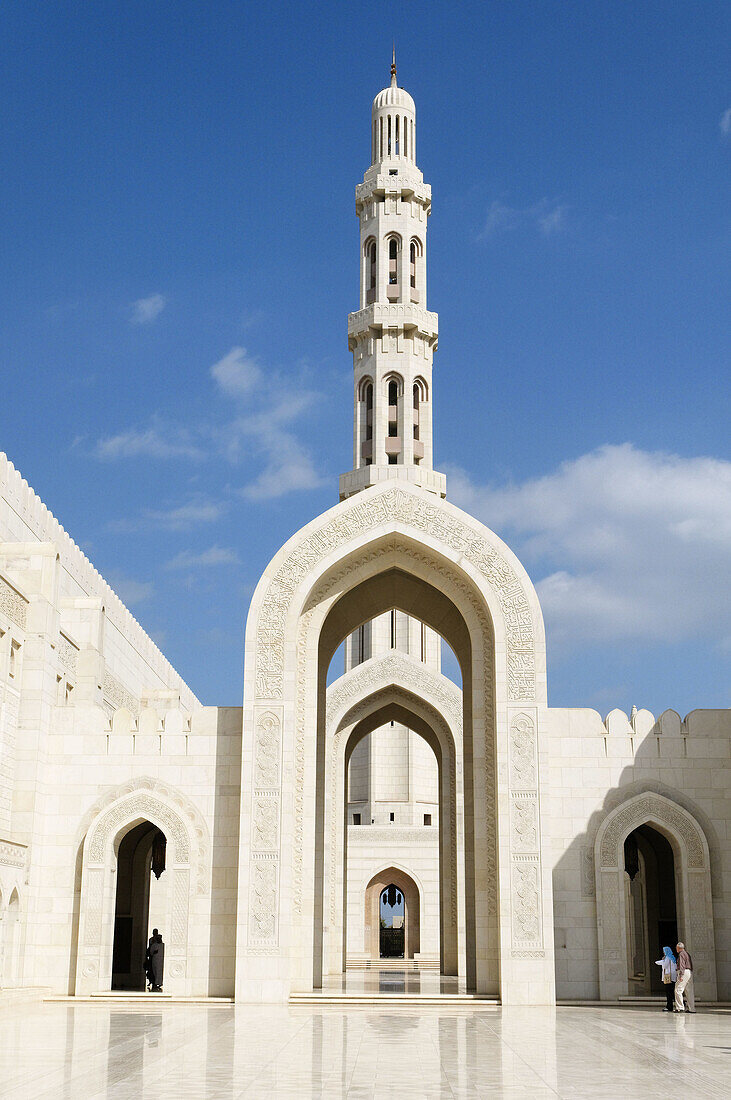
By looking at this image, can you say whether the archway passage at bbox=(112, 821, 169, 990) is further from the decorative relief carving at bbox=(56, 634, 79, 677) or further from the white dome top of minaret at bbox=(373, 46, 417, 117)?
the white dome top of minaret at bbox=(373, 46, 417, 117)

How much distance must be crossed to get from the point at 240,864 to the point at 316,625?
377cm

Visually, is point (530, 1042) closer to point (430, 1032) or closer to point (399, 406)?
point (430, 1032)

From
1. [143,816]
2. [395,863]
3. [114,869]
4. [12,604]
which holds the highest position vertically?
[12,604]

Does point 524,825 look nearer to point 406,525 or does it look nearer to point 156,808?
point 406,525

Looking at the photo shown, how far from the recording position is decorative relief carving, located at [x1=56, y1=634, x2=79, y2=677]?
1855 centimetres

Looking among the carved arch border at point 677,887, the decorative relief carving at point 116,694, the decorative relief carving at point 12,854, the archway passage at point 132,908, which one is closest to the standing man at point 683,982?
the carved arch border at point 677,887

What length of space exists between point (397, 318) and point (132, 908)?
1398 cm

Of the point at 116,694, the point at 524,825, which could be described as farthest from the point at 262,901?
the point at 116,694

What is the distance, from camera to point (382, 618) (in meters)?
31.2

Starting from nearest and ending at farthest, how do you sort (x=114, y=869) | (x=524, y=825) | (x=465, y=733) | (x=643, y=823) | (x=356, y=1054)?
(x=356, y=1054) < (x=524, y=825) < (x=114, y=869) < (x=643, y=823) < (x=465, y=733)

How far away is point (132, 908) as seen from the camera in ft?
72.8

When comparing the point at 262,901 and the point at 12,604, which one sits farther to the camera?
the point at 12,604

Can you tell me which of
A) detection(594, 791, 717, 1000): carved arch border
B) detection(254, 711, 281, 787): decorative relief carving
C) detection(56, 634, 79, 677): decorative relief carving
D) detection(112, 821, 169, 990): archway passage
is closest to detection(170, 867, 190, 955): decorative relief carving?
detection(254, 711, 281, 787): decorative relief carving

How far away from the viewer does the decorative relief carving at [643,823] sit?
56.0ft
